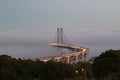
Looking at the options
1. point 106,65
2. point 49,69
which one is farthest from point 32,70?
point 106,65

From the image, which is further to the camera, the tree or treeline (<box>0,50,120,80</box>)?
the tree

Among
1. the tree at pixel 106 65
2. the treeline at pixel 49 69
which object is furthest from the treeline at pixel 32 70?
the tree at pixel 106 65

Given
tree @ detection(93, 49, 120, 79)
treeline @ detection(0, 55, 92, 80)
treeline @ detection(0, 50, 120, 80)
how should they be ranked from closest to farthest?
1. treeline @ detection(0, 55, 92, 80)
2. treeline @ detection(0, 50, 120, 80)
3. tree @ detection(93, 49, 120, 79)

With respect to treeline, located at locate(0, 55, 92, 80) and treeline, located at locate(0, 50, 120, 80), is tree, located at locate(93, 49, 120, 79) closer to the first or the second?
treeline, located at locate(0, 50, 120, 80)

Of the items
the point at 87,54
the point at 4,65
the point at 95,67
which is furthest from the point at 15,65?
the point at 87,54

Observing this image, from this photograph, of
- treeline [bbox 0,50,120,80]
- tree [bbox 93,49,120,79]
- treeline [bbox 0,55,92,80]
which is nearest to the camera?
treeline [bbox 0,55,92,80]

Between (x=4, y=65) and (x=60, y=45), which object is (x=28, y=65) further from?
(x=60, y=45)

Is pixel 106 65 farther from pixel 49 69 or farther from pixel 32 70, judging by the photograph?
pixel 32 70

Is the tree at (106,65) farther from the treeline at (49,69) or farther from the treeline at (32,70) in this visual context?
the treeline at (32,70)

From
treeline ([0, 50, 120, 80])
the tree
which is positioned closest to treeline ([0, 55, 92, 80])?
treeline ([0, 50, 120, 80])

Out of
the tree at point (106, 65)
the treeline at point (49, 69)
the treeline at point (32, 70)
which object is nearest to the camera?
the treeline at point (32, 70)

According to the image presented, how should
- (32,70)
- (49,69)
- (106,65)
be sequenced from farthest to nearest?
(49,69) → (32,70) → (106,65)
